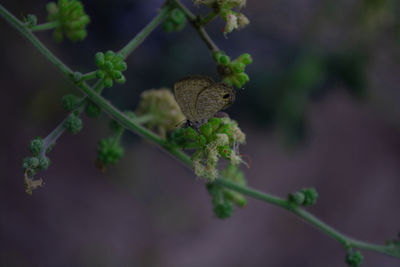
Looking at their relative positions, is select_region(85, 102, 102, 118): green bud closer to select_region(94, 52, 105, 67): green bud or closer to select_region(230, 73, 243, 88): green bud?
select_region(94, 52, 105, 67): green bud

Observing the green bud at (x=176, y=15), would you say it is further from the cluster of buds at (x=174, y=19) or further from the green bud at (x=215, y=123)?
the green bud at (x=215, y=123)

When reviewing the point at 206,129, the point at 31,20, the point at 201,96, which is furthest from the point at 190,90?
the point at 31,20

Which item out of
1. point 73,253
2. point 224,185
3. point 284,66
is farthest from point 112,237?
point 224,185

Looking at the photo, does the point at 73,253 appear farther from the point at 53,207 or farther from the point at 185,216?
the point at 185,216

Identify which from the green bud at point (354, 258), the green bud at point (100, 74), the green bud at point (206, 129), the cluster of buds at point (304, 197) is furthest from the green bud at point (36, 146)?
the green bud at point (354, 258)

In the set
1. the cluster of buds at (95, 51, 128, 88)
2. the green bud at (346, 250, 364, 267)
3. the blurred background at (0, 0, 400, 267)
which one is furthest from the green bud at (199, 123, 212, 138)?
the blurred background at (0, 0, 400, 267)
